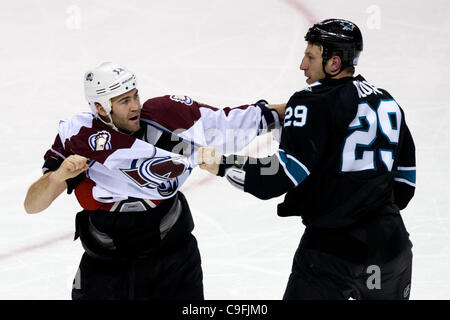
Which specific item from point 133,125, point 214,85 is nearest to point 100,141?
point 133,125

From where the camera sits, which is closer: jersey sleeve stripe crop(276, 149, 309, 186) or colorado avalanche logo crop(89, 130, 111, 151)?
jersey sleeve stripe crop(276, 149, 309, 186)

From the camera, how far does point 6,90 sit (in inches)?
206

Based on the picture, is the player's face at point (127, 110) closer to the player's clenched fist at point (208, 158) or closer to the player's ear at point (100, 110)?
the player's ear at point (100, 110)

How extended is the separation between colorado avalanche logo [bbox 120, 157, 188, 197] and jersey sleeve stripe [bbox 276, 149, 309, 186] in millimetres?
487

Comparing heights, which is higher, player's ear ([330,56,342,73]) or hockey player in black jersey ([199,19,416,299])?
player's ear ([330,56,342,73])

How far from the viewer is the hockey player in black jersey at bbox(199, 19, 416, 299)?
2.42m

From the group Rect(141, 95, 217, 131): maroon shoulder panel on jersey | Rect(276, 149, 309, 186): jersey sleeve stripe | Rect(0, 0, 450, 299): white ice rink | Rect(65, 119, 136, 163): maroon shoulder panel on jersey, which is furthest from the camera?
Rect(0, 0, 450, 299): white ice rink

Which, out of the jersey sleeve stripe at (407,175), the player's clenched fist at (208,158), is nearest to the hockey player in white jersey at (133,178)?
the player's clenched fist at (208,158)

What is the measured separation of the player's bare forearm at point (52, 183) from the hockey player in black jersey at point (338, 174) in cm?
50

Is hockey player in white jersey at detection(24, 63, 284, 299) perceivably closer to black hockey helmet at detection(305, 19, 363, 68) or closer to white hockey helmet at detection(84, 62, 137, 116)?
white hockey helmet at detection(84, 62, 137, 116)

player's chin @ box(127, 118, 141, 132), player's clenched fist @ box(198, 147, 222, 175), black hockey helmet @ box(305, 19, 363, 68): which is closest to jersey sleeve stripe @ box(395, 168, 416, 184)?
black hockey helmet @ box(305, 19, 363, 68)

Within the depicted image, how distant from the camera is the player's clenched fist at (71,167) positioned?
2.57m

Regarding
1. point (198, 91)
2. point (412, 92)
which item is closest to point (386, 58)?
point (412, 92)

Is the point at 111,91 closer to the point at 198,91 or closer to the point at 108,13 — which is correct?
the point at 198,91
